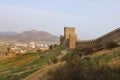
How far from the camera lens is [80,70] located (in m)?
16.7

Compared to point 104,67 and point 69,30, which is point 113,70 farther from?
point 69,30

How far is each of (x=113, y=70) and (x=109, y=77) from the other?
89 centimetres

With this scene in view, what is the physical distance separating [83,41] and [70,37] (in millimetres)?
4426

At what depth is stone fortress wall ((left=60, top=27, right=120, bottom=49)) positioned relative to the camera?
4231 centimetres

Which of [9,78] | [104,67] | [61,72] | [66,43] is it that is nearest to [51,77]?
[61,72]

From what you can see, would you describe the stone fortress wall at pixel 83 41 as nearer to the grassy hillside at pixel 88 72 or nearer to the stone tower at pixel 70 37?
the stone tower at pixel 70 37

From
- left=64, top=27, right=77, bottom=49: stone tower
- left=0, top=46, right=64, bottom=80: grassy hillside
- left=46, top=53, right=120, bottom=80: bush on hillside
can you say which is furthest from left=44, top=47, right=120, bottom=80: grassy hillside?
left=64, top=27, right=77, bottom=49: stone tower

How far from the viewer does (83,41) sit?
50.5 meters

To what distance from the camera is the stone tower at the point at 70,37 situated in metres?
54.2

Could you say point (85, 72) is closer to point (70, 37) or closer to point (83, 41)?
point (83, 41)

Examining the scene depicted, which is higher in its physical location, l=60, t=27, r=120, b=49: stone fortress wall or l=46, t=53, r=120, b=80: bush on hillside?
l=60, t=27, r=120, b=49: stone fortress wall

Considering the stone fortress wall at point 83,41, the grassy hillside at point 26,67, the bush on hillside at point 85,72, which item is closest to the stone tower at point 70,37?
the stone fortress wall at point 83,41

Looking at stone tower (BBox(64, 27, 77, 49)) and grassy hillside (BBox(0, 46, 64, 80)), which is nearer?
grassy hillside (BBox(0, 46, 64, 80))

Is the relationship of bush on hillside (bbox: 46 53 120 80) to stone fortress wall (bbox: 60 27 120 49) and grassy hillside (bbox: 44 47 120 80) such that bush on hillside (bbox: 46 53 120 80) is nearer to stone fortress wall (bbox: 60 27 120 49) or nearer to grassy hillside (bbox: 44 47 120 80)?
grassy hillside (bbox: 44 47 120 80)
